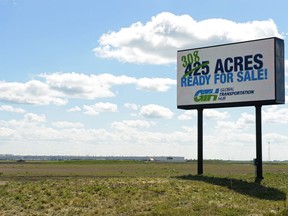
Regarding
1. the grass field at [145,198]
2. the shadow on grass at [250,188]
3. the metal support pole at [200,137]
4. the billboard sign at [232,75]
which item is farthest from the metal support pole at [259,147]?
the metal support pole at [200,137]

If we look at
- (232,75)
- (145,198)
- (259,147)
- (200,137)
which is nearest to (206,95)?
(232,75)

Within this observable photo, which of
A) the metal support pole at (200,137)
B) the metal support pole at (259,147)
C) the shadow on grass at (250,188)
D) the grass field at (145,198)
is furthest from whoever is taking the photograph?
the metal support pole at (200,137)

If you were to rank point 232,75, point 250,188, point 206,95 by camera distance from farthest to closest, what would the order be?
point 206,95 < point 232,75 < point 250,188

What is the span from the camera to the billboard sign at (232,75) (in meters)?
31.1

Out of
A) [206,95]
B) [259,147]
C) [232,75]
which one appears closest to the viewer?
[259,147]

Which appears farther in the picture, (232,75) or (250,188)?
(232,75)

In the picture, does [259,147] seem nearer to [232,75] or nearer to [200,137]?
[200,137]

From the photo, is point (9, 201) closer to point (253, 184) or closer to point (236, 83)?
point (253, 184)

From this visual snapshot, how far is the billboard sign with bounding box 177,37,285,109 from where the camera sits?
102ft

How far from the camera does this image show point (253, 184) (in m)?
28.1

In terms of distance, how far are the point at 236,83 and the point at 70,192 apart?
1481 cm

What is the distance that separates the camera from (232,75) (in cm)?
3278

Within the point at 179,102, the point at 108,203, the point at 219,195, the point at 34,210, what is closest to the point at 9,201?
the point at 34,210

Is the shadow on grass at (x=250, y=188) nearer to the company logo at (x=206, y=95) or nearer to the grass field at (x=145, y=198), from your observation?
the grass field at (x=145, y=198)
